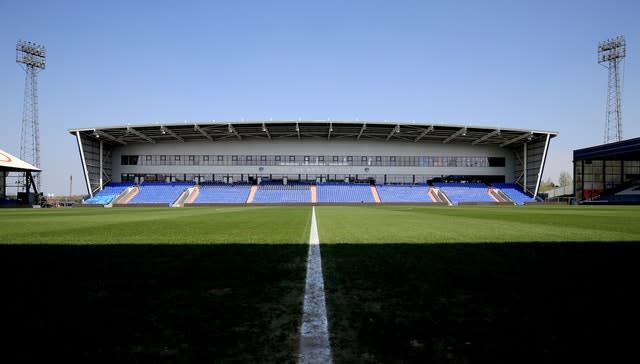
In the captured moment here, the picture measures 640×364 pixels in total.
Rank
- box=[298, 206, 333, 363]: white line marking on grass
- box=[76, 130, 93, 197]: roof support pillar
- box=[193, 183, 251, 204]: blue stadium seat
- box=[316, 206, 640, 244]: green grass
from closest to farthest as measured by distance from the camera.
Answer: box=[298, 206, 333, 363]: white line marking on grass → box=[316, 206, 640, 244]: green grass → box=[76, 130, 93, 197]: roof support pillar → box=[193, 183, 251, 204]: blue stadium seat

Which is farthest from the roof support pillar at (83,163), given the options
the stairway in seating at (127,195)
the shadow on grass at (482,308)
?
the shadow on grass at (482,308)

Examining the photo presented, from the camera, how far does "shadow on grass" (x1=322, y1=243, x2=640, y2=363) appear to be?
2.46 metres

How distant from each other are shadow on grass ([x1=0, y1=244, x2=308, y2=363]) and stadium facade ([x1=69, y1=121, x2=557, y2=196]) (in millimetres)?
57859

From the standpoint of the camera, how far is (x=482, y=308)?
11.3ft

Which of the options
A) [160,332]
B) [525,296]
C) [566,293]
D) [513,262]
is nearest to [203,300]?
[160,332]

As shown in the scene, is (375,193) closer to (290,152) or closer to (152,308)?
(290,152)

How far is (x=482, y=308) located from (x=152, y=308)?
2.92m

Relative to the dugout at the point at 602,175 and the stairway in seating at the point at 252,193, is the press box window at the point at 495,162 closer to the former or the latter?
the dugout at the point at 602,175

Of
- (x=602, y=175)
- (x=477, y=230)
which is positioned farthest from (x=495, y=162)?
(x=477, y=230)

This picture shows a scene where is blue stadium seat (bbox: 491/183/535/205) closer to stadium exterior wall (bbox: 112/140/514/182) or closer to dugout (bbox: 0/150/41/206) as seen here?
stadium exterior wall (bbox: 112/140/514/182)

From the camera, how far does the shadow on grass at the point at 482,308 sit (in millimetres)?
2463

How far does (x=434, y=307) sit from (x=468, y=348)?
96 cm

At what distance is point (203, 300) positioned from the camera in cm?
376

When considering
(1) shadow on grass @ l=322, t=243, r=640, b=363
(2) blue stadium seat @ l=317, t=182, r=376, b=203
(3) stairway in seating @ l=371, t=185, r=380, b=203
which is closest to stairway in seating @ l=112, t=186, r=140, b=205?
(2) blue stadium seat @ l=317, t=182, r=376, b=203
